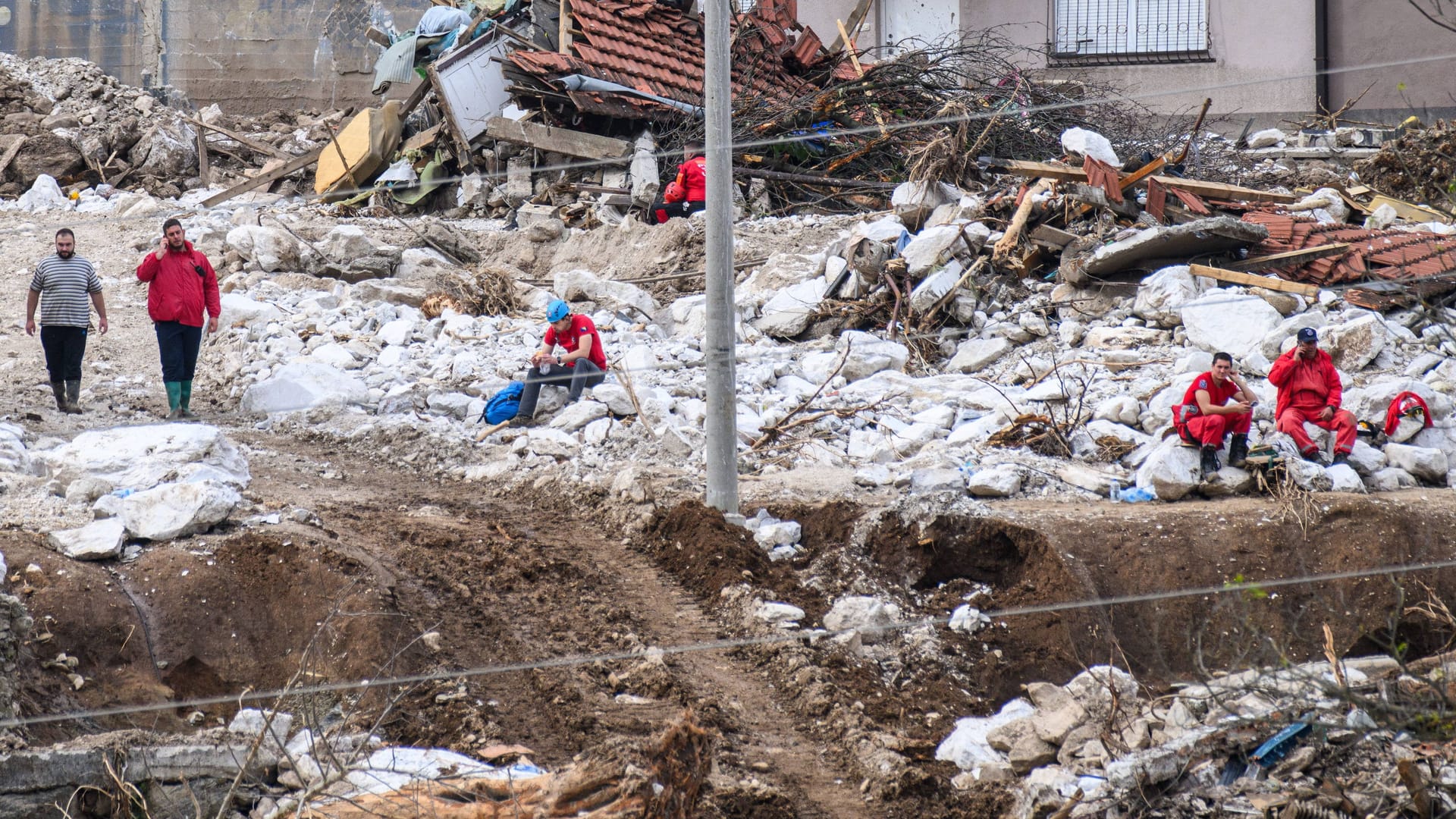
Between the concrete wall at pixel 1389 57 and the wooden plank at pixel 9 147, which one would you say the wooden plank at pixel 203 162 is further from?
the concrete wall at pixel 1389 57

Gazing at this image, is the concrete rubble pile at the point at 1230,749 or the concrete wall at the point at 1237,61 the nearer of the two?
the concrete rubble pile at the point at 1230,749

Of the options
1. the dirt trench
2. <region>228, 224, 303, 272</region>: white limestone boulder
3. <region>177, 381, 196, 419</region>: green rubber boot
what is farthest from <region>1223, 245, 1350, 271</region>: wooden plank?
<region>228, 224, 303, 272</region>: white limestone boulder

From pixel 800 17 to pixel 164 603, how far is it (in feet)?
46.2

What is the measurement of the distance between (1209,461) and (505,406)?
4.74 m

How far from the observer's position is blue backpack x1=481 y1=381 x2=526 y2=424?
8719 mm

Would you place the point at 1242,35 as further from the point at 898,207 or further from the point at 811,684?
the point at 811,684

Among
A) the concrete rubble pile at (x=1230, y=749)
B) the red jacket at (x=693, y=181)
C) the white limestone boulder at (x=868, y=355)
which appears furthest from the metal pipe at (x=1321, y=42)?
the concrete rubble pile at (x=1230, y=749)

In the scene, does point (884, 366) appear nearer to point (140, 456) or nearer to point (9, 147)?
point (140, 456)

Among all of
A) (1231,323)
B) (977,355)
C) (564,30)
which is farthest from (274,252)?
(1231,323)

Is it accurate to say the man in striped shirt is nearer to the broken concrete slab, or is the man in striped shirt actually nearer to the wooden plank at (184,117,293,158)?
the broken concrete slab

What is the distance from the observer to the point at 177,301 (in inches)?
317

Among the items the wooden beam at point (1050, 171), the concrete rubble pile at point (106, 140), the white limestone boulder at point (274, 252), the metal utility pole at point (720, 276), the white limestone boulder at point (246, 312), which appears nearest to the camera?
the metal utility pole at point (720, 276)

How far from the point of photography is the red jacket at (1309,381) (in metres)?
7.73

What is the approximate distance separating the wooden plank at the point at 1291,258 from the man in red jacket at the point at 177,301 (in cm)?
792
